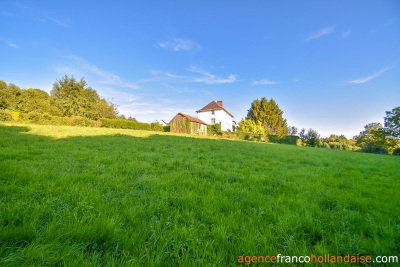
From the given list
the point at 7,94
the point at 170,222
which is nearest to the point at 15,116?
the point at 7,94

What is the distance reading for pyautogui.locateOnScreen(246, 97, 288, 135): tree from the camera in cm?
4844

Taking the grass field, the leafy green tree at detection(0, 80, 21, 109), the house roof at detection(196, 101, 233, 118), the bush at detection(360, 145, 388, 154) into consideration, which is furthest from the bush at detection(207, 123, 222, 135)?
the leafy green tree at detection(0, 80, 21, 109)

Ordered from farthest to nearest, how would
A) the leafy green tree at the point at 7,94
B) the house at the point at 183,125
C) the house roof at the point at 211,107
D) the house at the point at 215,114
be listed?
the house roof at the point at 211,107, the house at the point at 215,114, the leafy green tree at the point at 7,94, the house at the point at 183,125

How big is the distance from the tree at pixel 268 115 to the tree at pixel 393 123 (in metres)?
21.9

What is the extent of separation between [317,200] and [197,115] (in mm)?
49501

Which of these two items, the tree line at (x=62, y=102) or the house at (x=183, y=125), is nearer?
the house at (x=183, y=125)

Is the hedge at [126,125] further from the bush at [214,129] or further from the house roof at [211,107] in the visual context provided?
the house roof at [211,107]

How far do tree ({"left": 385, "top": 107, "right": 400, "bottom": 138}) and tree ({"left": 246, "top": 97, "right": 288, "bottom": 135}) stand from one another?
71.8 ft

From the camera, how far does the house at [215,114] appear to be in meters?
47.8

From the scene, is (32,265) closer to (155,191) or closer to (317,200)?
(155,191)

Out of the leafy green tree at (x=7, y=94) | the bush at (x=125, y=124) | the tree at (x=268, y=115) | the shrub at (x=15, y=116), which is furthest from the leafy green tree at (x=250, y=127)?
the leafy green tree at (x=7, y=94)

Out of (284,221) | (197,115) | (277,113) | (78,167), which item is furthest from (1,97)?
(277,113)

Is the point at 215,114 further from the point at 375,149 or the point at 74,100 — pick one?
the point at 74,100

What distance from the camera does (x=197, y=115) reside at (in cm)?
5172
